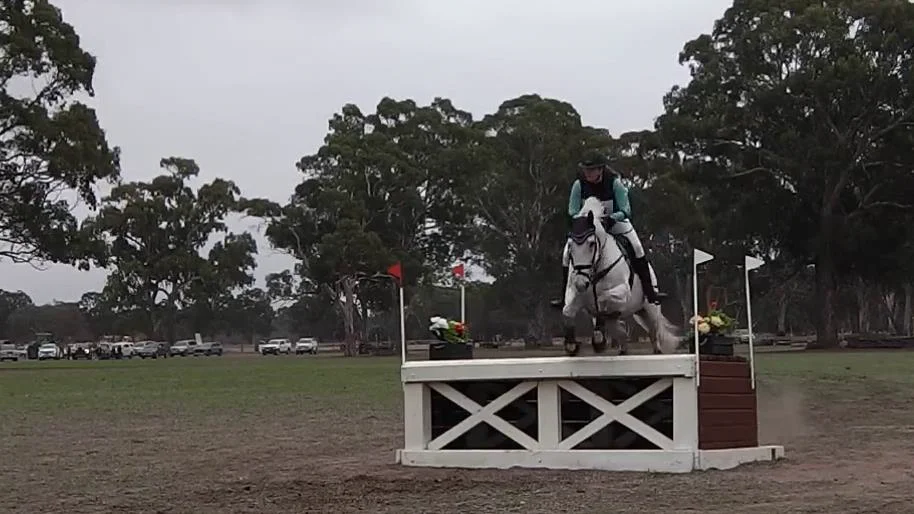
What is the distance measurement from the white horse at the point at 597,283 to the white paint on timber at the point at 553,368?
1.27ft

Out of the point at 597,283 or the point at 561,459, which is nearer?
the point at 561,459

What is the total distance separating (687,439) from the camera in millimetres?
10078

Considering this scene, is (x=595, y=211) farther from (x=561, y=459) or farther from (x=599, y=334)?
(x=561, y=459)

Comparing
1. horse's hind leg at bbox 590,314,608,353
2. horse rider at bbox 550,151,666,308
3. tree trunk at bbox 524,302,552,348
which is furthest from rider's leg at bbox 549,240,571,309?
tree trunk at bbox 524,302,552,348

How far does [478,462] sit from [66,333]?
13208cm

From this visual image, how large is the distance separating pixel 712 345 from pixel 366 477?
3.20 metres

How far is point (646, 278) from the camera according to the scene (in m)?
11.3

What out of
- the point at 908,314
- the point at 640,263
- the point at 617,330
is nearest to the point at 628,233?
the point at 640,263

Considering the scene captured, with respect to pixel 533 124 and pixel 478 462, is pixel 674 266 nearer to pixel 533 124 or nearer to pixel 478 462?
pixel 533 124

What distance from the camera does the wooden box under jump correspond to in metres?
10.1

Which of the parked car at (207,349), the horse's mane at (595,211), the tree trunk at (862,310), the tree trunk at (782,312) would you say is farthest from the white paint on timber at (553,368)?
the tree trunk at (782,312)

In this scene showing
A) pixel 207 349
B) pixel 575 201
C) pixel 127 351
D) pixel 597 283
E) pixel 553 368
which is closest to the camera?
pixel 553 368

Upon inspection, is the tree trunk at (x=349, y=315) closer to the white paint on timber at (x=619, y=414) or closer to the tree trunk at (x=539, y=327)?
the tree trunk at (x=539, y=327)

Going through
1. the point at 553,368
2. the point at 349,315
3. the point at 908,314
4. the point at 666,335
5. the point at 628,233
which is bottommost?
the point at 553,368
